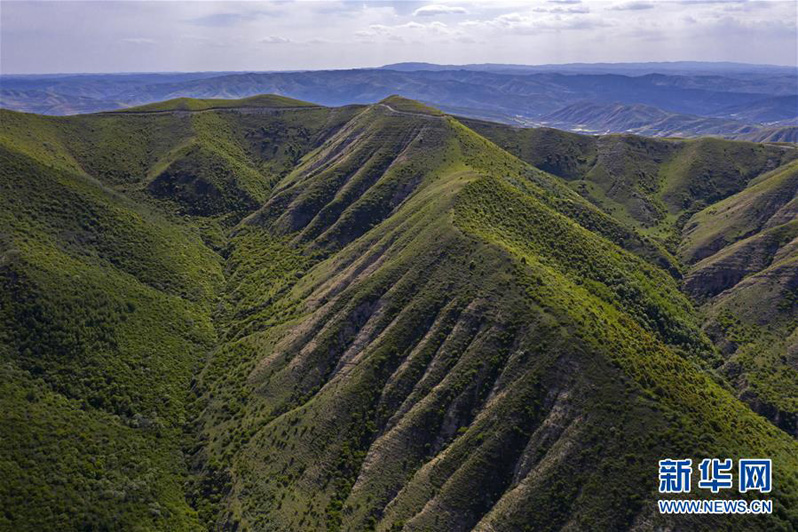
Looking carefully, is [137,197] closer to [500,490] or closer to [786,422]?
[500,490]

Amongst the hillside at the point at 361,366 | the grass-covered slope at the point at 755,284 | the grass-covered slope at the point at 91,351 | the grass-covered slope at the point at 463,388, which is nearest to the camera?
the grass-covered slope at the point at 463,388

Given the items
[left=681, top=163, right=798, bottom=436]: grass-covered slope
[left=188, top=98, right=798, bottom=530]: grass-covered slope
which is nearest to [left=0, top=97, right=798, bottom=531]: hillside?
[left=188, top=98, right=798, bottom=530]: grass-covered slope

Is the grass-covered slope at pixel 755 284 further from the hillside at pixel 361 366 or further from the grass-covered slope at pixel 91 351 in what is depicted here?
the grass-covered slope at pixel 91 351

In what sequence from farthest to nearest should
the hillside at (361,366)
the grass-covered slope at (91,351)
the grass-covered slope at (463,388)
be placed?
1. the grass-covered slope at (91,351)
2. the hillside at (361,366)
3. the grass-covered slope at (463,388)

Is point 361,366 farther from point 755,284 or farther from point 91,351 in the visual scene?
point 755,284

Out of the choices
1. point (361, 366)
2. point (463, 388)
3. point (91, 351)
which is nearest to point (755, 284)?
point (463, 388)

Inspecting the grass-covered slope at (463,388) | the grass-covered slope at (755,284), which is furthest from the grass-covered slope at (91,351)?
the grass-covered slope at (755,284)

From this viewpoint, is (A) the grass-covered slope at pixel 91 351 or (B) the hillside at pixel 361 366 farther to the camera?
(A) the grass-covered slope at pixel 91 351

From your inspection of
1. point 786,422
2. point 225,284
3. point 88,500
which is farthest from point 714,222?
point 88,500
